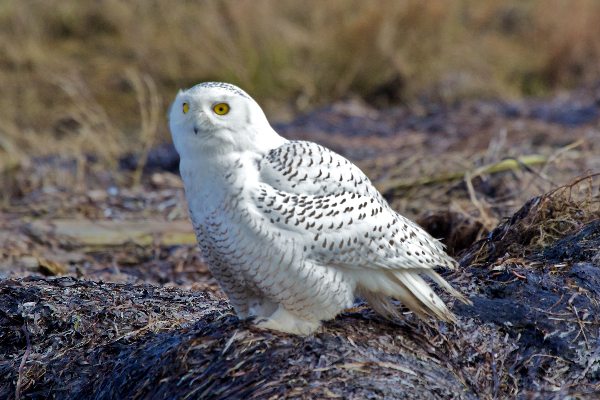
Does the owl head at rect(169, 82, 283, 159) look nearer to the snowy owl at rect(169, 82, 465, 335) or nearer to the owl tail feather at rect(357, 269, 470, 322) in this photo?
the snowy owl at rect(169, 82, 465, 335)

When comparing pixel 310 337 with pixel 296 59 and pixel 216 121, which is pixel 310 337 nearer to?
pixel 216 121

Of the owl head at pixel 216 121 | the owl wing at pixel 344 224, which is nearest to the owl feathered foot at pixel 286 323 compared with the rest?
the owl wing at pixel 344 224

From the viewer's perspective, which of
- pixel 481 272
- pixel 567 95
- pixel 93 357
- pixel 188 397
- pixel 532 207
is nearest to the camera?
pixel 188 397

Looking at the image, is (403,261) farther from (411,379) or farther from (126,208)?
(126,208)

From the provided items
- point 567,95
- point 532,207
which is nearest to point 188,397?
point 532,207

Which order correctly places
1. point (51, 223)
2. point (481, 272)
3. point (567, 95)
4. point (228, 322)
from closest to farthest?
point (228, 322), point (481, 272), point (51, 223), point (567, 95)

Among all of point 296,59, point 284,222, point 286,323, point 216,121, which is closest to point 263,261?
point 284,222

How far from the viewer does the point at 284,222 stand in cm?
273

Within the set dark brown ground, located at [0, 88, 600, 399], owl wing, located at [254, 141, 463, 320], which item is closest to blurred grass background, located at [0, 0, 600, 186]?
dark brown ground, located at [0, 88, 600, 399]

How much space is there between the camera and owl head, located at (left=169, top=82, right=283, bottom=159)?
278 cm

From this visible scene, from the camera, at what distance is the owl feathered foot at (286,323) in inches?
115

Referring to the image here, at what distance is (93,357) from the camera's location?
333cm

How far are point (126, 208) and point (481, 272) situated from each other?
425cm

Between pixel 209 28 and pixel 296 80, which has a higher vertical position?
pixel 209 28
